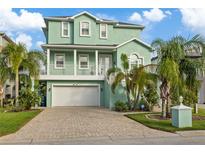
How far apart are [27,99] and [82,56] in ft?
27.4

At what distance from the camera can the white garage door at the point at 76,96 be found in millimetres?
25203

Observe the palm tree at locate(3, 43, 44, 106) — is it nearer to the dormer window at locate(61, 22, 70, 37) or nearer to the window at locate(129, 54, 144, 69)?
the dormer window at locate(61, 22, 70, 37)

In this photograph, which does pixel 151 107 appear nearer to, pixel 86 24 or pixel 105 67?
pixel 105 67

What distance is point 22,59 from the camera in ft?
69.1

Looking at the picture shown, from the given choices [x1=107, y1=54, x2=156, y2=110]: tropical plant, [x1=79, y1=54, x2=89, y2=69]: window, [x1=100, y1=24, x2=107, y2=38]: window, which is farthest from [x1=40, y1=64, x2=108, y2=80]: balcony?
[x1=107, y1=54, x2=156, y2=110]: tropical plant

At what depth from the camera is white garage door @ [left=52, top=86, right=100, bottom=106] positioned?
992 inches

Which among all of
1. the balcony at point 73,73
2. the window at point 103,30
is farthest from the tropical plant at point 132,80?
the window at point 103,30

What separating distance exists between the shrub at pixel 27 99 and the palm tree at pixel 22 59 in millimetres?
397

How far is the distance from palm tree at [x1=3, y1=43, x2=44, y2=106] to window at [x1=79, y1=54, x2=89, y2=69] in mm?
4973

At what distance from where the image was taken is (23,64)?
854 inches

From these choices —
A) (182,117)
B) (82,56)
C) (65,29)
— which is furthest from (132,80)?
(65,29)

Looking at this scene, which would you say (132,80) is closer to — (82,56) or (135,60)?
(135,60)

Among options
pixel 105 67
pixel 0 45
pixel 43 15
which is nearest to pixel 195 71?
pixel 105 67

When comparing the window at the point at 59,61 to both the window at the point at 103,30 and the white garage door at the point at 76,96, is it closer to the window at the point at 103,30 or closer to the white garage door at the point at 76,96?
the white garage door at the point at 76,96
